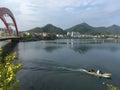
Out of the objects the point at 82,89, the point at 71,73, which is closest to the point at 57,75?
the point at 71,73

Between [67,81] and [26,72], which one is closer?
[67,81]

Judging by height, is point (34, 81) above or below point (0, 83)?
below

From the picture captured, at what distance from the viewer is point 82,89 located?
3097 cm

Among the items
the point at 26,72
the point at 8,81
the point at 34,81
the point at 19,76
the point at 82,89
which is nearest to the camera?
the point at 8,81

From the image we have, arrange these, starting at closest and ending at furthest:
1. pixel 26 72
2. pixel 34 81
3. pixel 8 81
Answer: pixel 8 81, pixel 34 81, pixel 26 72

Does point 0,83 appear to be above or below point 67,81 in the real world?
above

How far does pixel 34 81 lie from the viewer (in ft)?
113

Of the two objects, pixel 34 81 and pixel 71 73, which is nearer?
pixel 34 81

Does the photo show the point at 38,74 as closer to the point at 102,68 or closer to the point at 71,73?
the point at 71,73

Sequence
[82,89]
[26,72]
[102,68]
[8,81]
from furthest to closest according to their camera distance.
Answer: [102,68]
[26,72]
[82,89]
[8,81]

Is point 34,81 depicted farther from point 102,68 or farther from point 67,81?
point 102,68

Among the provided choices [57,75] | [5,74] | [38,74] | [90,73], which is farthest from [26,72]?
[5,74]

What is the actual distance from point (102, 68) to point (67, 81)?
48.7 ft

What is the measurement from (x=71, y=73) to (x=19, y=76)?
9359 millimetres
